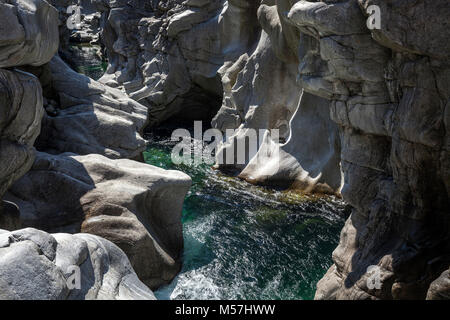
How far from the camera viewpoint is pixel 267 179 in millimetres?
16500

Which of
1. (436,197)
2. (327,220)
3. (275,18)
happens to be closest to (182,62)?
(275,18)

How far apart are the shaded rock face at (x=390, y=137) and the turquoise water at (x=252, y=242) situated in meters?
1.40

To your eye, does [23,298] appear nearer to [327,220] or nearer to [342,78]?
[342,78]

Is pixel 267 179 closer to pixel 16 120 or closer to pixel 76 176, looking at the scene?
pixel 76 176

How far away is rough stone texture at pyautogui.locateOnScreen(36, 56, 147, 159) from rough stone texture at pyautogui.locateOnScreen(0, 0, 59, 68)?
4730 mm

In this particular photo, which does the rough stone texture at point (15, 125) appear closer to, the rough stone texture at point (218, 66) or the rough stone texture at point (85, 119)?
the rough stone texture at point (85, 119)

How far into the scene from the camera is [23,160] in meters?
8.50

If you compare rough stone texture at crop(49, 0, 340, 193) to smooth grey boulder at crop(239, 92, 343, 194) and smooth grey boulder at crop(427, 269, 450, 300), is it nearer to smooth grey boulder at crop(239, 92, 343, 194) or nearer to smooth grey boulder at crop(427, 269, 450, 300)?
smooth grey boulder at crop(239, 92, 343, 194)

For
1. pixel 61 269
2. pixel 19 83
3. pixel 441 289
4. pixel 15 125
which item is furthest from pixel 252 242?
pixel 61 269

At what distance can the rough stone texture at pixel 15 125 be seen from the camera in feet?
26.3

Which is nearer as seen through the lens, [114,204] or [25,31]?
[25,31]

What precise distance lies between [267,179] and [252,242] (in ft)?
15.2

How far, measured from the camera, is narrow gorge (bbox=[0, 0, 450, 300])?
24.0 feet

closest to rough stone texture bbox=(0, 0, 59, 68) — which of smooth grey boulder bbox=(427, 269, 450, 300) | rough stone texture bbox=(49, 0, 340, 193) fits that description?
smooth grey boulder bbox=(427, 269, 450, 300)
